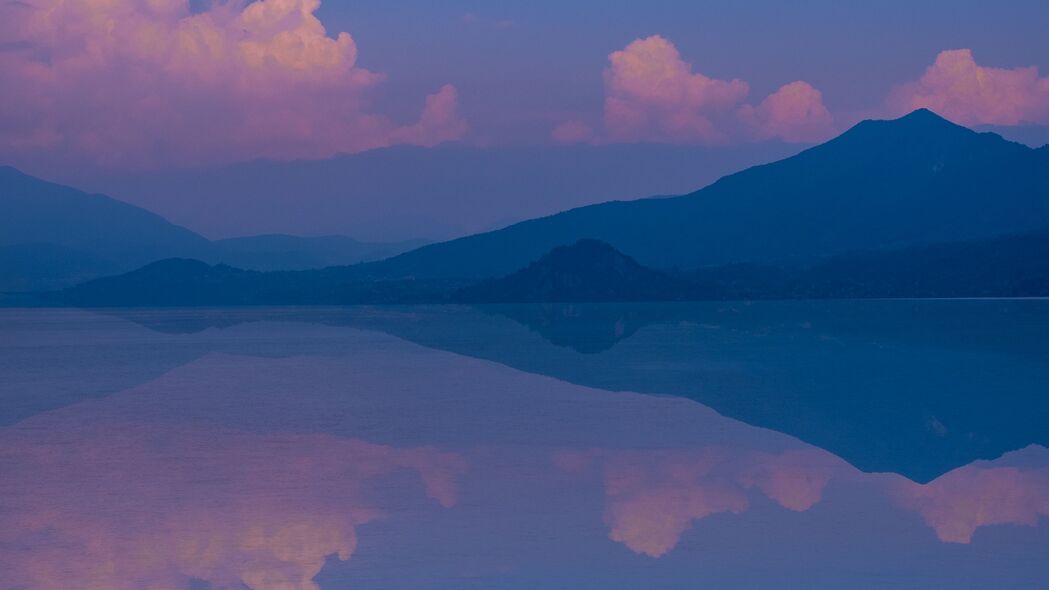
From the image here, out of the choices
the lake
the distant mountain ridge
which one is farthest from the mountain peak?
the lake

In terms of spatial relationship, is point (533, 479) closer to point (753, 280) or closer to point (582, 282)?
point (582, 282)

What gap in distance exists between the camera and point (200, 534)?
1334 cm

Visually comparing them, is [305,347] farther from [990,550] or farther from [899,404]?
[990,550]

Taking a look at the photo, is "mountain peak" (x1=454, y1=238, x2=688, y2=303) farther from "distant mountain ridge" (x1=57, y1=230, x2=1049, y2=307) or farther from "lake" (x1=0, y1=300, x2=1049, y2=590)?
"lake" (x1=0, y1=300, x2=1049, y2=590)

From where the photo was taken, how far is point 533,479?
16.7 meters

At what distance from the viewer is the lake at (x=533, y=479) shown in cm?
1195

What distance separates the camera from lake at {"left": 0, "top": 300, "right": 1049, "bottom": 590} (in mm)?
11945

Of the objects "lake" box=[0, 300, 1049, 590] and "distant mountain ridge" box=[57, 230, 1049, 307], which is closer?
"lake" box=[0, 300, 1049, 590]

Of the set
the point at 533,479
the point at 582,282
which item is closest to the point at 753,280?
the point at 582,282

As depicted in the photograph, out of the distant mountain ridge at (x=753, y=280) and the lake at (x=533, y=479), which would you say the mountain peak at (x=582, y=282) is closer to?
the distant mountain ridge at (x=753, y=280)

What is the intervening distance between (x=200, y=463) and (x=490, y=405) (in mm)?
9125

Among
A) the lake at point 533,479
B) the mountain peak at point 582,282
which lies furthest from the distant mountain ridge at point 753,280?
the lake at point 533,479

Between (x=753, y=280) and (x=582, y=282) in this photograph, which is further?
(x=753, y=280)

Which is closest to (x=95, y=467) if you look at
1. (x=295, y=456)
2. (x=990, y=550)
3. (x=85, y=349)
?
(x=295, y=456)
